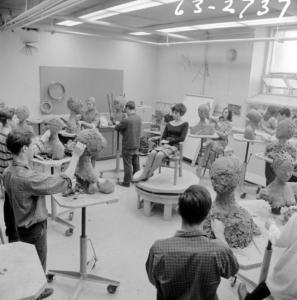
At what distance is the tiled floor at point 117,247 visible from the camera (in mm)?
2754

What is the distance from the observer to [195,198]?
4.80 feet

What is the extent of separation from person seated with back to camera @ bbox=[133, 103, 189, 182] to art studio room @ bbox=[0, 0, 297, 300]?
2 centimetres

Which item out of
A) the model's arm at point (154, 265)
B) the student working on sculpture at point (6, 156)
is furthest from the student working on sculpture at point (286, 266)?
the student working on sculpture at point (6, 156)

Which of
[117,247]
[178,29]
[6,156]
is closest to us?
[117,247]

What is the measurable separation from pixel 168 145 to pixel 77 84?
4.08 m

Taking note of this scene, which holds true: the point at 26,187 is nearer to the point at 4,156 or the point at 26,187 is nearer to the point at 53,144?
the point at 53,144

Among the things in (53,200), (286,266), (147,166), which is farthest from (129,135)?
(286,266)

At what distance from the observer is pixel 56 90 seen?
23.4 ft

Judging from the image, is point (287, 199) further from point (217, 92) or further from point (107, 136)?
point (217, 92)

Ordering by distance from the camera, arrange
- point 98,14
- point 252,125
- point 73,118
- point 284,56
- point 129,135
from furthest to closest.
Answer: point 284,56
point 98,14
point 129,135
point 252,125
point 73,118

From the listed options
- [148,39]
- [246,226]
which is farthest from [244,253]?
[148,39]

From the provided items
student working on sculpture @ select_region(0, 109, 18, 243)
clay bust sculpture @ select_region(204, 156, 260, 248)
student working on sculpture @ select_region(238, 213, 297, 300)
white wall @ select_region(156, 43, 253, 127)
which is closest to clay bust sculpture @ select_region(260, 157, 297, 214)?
clay bust sculpture @ select_region(204, 156, 260, 248)

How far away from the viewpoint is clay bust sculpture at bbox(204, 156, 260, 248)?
198cm

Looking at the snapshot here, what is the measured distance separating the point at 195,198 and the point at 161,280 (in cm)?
42
